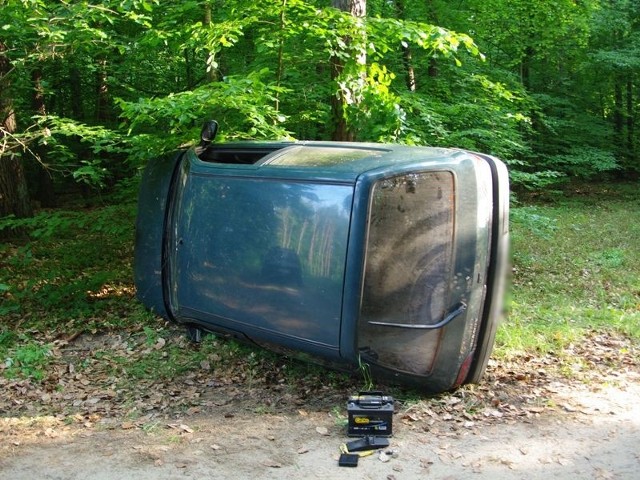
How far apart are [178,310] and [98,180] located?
277 cm

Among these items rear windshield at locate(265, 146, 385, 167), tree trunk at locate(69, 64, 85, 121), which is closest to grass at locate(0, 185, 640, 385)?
rear windshield at locate(265, 146, 385, 167)

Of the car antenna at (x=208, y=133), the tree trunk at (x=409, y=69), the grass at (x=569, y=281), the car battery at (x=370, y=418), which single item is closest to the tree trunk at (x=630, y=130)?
the grass at (x=569, y=281)

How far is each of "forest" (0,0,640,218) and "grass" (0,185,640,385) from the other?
40.6 inches

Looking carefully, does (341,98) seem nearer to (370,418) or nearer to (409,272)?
(409,272)

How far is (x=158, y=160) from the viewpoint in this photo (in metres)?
6.24

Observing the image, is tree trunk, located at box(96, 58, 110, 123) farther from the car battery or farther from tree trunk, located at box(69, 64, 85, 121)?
the car battery

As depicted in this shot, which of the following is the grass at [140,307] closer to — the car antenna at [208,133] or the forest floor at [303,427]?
the forest floor at [303,427]

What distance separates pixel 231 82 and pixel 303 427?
3.76 m

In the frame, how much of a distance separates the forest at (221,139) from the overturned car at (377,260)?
60cm

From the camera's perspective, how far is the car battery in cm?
402

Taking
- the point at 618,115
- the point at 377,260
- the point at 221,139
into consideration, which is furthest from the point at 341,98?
the point at 618,115

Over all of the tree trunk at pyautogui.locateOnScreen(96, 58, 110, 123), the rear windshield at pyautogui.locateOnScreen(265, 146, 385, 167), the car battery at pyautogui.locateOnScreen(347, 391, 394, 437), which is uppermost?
the tree trunk at pyautogui.locateOnScreen(96, 58, 110, 123)

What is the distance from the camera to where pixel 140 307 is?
7.15 meters

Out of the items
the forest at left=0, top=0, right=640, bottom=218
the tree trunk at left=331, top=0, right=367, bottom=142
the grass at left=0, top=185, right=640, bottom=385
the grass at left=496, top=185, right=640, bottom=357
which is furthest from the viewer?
the tree trunk at left=331, top=0, right=367, bottom=142
